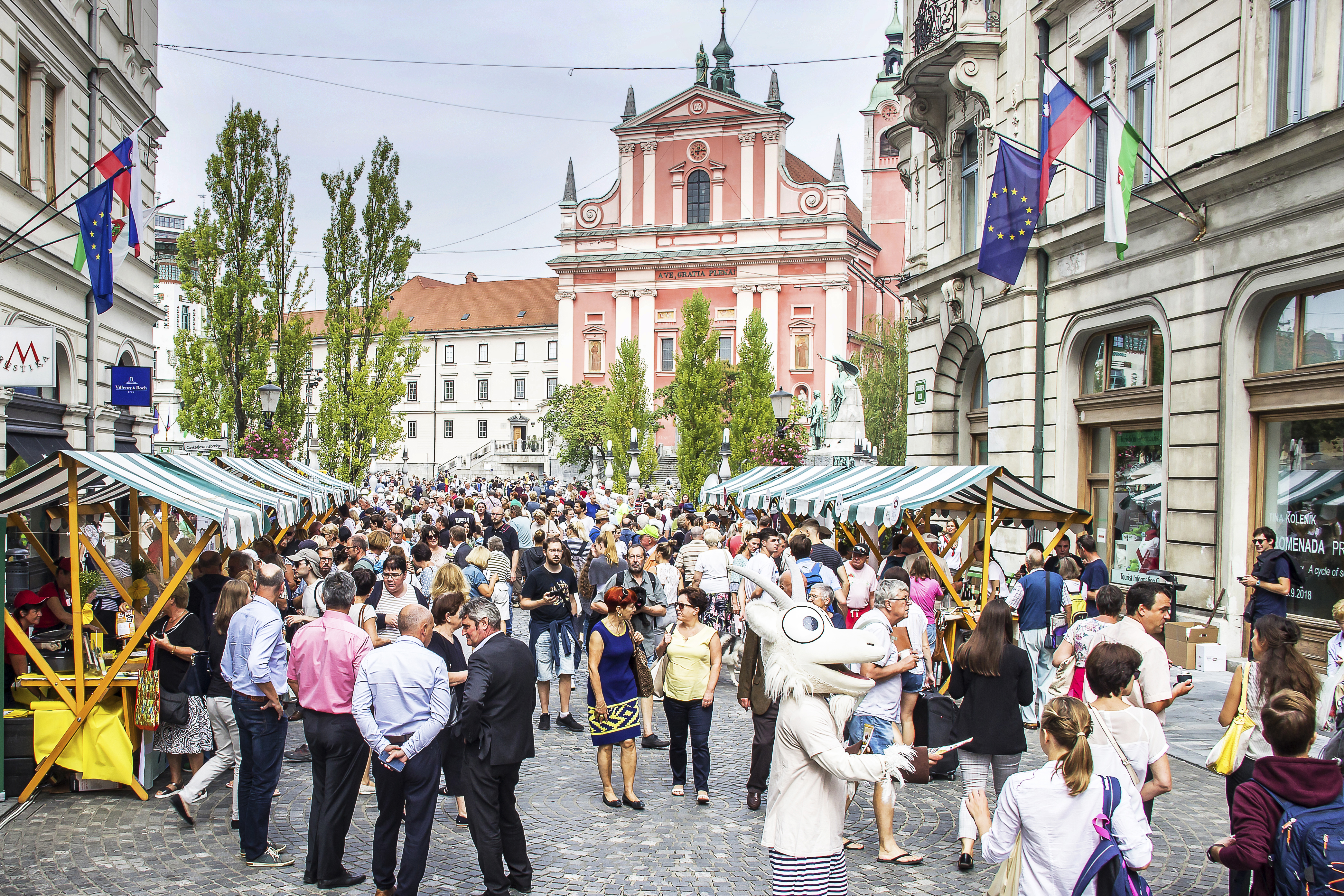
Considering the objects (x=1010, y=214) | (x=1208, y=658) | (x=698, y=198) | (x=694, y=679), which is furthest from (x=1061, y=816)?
(x=698, y=198)

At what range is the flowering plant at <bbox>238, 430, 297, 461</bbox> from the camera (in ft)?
76.8

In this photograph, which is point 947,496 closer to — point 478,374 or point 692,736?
point 692,736

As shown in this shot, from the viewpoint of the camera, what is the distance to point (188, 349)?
78.3ft

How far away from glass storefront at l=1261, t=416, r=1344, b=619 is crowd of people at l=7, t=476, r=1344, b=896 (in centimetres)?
187

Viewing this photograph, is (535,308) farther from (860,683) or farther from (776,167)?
(860,683)

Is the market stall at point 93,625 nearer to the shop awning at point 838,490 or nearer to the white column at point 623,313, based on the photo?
the shop awning at point 838,490

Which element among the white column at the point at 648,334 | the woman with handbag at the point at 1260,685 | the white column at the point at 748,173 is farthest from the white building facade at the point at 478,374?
the woman with handbag at the point at 1260,685

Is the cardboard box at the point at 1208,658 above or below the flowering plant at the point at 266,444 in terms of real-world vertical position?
below

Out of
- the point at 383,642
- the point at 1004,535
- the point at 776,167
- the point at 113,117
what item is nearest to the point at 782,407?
the point at 1004,535

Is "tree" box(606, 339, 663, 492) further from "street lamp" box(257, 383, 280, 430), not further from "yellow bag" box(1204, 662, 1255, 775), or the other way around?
"yellow bag" box(1204, 662, 1255, 775)

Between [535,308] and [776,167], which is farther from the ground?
[776,167]

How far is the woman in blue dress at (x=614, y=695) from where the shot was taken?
7.67 m

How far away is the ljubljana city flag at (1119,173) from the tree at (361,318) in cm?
1810

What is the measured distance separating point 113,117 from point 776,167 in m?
44.6
